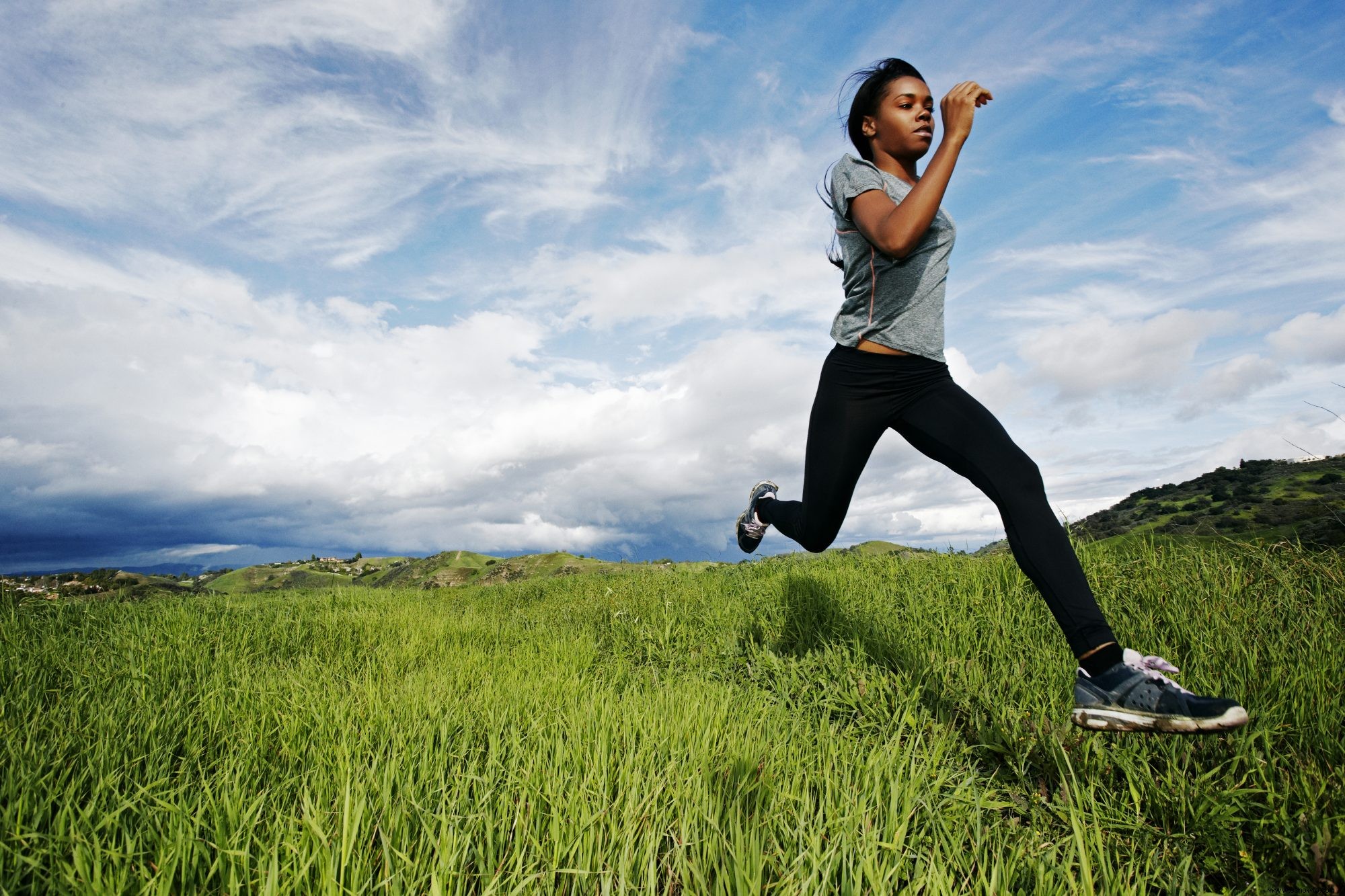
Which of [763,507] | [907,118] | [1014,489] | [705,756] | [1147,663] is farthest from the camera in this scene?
[763,507]

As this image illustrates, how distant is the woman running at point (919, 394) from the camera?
7.79ft

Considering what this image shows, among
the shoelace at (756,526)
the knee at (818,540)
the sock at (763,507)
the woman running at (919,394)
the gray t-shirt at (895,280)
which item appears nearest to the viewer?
the woman running at (919,394)

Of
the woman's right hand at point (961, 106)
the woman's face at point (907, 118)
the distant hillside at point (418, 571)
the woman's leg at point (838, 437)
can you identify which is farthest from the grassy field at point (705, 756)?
the distant hillside at point (418, 571)

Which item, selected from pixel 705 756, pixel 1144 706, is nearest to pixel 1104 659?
pixel 1144 706

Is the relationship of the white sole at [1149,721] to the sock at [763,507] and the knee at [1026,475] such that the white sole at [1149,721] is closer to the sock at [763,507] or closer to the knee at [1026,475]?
the knee at [1026,475]

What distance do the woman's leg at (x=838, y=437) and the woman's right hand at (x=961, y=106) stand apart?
998 millimetres

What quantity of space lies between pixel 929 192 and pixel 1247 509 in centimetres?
503

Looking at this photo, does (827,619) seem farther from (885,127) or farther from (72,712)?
(72,712)

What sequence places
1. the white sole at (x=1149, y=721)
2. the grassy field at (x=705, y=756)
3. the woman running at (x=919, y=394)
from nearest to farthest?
the grassy field at (x=705, y=756)
the white sole at (x=1149, y=721)
the woman running at (x=919, y=394)

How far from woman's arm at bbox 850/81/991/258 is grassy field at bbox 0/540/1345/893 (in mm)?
2010

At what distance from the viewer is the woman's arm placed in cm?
260

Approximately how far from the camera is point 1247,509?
5.51 metres

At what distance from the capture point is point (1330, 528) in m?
4.66

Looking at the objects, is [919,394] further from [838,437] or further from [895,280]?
[895,280]
